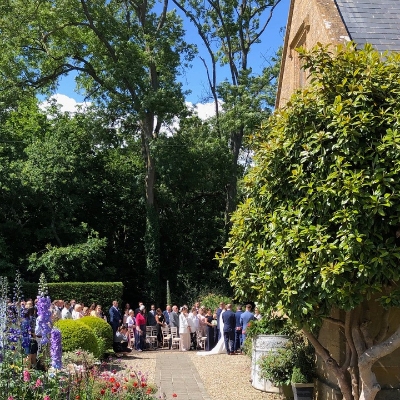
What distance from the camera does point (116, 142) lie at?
29.7m

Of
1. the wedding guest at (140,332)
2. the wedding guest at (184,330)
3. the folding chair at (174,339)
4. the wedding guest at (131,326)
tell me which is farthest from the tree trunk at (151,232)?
the wedding guest at (184,330)

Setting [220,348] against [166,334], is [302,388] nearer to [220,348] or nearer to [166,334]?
[220,348]

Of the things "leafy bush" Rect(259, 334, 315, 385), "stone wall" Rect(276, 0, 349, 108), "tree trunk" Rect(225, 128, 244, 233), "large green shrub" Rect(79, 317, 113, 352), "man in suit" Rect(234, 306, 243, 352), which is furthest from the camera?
"tree trunk" Rect(225, 128, 244, 233)

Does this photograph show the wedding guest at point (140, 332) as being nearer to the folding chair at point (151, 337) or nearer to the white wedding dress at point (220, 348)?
the folding chair at point (151, 337)

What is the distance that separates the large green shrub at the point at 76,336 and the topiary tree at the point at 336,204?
20.0 ft

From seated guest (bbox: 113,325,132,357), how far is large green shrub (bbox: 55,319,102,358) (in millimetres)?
4379

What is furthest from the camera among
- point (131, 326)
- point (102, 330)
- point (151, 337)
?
point (151, 337)

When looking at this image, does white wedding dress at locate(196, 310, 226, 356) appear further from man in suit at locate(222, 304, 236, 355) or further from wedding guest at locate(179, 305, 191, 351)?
wedding guest at locate(179, 305, 191, 351)

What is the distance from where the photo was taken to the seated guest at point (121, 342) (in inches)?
678

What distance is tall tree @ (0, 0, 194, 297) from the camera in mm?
26609

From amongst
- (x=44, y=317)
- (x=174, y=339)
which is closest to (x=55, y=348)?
(x=44, y=317)

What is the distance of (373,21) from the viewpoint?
9977 mm

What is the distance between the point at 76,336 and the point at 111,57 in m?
19.3

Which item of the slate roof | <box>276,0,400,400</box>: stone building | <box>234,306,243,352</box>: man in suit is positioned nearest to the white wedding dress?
<box>234,306,243,352</box>: man in suit
